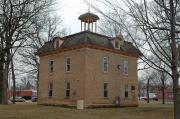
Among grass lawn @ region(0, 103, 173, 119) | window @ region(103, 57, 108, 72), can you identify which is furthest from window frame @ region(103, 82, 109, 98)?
grass lawn @ region(0, 103, 173, 119)

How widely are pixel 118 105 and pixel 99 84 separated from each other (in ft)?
13.8

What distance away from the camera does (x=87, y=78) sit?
124ft

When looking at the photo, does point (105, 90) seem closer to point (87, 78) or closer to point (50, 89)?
point (87, 78)

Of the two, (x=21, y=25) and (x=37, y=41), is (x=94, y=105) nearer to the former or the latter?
(x=21, y=25)

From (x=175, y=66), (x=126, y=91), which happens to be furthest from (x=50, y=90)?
(x=175, y=66)

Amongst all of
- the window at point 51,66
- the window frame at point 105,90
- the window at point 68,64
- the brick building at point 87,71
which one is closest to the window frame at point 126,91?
the brick building at point 87,71

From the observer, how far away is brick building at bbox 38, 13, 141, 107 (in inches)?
1510

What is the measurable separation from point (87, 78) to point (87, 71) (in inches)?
31.3

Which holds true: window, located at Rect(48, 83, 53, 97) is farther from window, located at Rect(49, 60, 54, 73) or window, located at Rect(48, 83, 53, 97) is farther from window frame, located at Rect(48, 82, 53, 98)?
window, located at Rect(49, 60, 54, 73)

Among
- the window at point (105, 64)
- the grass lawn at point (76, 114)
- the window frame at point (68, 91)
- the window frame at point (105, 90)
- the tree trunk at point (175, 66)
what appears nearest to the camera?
the tree trunk at point (175, 66)

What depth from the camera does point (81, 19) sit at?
42.9 meters

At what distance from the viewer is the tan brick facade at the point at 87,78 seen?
125ft

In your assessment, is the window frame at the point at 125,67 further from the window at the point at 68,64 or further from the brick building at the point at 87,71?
the window at the point at 68,64

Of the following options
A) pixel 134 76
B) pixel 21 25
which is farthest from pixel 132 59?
pixel 21 25
